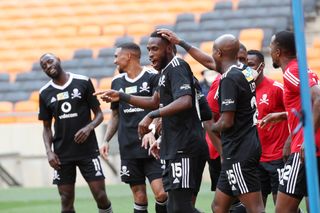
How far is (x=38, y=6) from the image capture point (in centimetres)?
2309

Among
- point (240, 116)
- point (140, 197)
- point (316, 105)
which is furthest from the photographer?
point (140, 197)

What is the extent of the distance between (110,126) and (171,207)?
107 inches

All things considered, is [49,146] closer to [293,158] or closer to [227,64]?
[227,64]

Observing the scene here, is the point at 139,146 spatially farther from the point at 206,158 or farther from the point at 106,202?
the point at 206,158

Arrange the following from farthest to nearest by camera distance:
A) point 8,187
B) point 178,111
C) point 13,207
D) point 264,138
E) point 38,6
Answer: point 38,6, point 8,187, point 13,207, point 264,138, point 178,111

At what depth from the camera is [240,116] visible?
26.2 ft

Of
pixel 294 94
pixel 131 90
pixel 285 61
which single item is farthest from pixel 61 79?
pixel 294 94

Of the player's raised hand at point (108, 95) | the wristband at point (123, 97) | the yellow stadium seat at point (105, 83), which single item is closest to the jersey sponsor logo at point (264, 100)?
Answer: the wristband at point (123, 97)

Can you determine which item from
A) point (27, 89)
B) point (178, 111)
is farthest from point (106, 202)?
point (27, 89)

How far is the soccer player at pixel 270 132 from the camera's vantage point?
32.1 ft

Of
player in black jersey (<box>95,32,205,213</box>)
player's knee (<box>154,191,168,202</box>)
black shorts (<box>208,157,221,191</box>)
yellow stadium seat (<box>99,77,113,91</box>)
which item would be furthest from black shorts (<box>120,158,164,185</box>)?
yellow stadium seat (<box>99,77,113,91</box>)

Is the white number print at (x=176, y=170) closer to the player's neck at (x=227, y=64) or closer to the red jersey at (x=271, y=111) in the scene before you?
the player's neck at (x=227, y=64)

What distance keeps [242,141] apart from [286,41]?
962mm

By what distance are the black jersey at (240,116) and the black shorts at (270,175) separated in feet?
5.70
